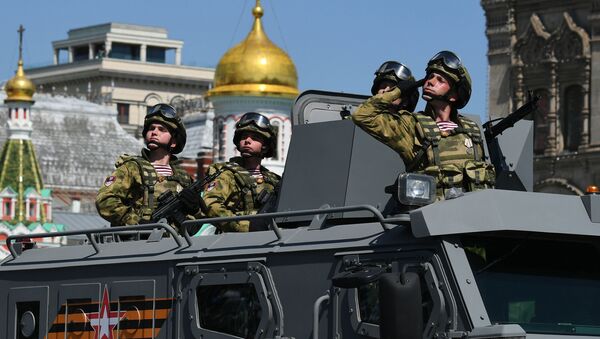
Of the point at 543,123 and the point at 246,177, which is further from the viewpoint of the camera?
the point at 543,123

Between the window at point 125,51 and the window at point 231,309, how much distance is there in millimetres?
149439

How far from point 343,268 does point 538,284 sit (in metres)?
0.99

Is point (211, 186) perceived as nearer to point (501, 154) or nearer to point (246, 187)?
point (246, 187)

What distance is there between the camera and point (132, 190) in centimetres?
1395

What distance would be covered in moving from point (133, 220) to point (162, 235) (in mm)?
1426

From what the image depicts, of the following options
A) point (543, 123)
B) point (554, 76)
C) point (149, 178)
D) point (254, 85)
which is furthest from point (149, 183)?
point (554, 76)

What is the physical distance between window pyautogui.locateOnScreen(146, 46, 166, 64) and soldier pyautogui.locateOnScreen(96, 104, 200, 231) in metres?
147

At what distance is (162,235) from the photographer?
40.1 feet

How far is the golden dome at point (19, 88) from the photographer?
80.9 meters

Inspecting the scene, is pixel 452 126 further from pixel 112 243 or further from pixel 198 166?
pixel 198 166

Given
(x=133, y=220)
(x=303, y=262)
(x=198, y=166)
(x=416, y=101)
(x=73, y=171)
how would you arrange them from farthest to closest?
(x=73, y=171) → (x=198, y=166) → (x=133, y=220) → (x=416, y=101) → (x=303, y=262)

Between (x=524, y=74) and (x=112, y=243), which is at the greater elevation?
(x=524, y=74)

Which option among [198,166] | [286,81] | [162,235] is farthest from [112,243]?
[198,166]

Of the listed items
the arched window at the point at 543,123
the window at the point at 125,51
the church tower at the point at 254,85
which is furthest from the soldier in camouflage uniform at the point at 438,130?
the window at the point at 125,51
